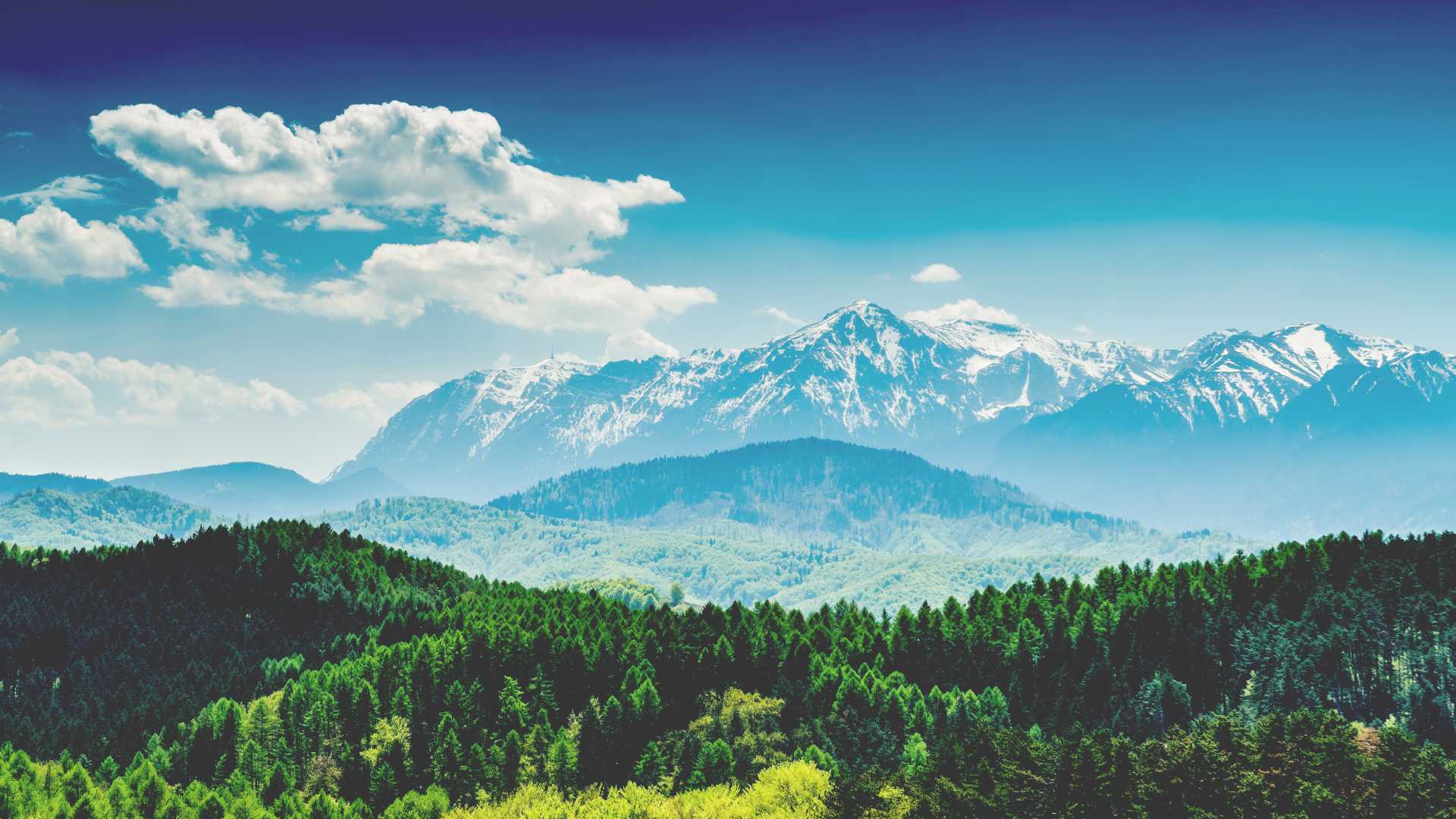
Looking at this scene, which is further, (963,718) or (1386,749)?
(963,718)

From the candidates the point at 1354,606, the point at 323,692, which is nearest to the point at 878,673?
the point at 1354,606

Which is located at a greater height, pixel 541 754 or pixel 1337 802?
pixel 1337 802

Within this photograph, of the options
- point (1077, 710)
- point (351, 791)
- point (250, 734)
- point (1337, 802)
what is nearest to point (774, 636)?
point (1077, 710)

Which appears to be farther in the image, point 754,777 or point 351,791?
point 351,791

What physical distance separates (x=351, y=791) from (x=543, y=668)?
3720cm

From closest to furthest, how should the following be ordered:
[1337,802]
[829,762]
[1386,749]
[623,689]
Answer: [1337,802], [1386,749], [829,762], [623,689]

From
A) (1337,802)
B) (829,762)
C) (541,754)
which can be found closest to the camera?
(1337,802)

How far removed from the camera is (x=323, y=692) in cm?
19662

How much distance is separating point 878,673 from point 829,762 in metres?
39.0

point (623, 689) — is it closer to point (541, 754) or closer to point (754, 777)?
point (541, 754)

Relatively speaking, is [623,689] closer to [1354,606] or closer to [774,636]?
[774,636]

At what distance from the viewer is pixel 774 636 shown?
649ft

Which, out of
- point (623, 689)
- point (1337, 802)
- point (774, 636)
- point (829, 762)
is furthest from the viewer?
point (774, 636)

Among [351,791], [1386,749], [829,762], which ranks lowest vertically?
[351,791]
